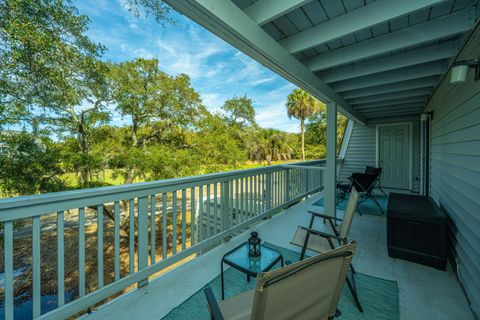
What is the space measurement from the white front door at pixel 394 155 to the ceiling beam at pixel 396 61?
4.95 metres

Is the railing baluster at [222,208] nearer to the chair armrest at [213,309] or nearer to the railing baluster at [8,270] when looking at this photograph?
the chair armrest at [213,309]

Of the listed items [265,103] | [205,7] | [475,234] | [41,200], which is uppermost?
[265,103]

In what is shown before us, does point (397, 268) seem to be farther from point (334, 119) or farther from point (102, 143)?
point (102, 143)

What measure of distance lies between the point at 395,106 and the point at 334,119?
277 cm

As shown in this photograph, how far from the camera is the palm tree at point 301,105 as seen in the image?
16375 mm

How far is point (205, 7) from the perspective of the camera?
4.58ft

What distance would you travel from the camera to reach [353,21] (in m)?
1.94

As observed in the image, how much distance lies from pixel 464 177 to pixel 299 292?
2.26 meters

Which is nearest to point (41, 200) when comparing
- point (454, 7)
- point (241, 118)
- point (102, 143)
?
point (454, 7)

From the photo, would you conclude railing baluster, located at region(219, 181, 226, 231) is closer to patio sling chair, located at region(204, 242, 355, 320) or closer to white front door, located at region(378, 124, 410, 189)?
patio sling chair, located at region(204, 242, 355, 320)

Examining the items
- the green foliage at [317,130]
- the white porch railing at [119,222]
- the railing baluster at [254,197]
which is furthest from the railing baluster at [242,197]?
the green foliage at [317,130]

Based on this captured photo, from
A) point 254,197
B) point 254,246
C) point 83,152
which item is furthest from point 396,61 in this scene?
point 83,152

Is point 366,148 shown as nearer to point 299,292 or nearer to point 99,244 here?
point 299,292

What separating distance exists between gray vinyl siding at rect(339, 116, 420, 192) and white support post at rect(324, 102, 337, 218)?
430 cm
